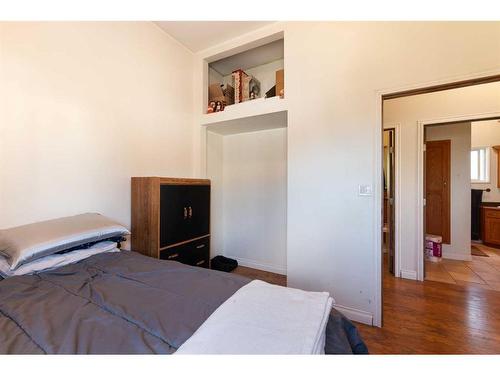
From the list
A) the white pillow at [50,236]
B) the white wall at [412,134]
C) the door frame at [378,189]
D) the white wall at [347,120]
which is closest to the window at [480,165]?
the white wall at [412,134]

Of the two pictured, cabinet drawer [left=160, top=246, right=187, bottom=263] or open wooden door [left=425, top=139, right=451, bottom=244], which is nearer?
cabinet drawer [left=160, top=246, right=187, bottom=263]

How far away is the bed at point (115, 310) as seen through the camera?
70 centimetres

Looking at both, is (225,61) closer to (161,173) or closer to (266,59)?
(266,59)

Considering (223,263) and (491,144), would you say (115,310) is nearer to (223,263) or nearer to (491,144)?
(223,263)

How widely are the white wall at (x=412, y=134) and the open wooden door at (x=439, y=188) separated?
1.07 meters

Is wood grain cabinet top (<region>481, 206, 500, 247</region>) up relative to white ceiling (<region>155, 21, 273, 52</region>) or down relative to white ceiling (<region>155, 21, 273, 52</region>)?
down

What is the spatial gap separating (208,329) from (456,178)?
443cm

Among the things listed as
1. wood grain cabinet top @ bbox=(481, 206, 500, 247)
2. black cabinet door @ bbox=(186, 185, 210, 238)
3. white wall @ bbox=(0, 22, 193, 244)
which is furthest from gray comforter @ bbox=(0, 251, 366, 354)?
wood grain cabinet top @ bbox=(481, 206, 500, 247)

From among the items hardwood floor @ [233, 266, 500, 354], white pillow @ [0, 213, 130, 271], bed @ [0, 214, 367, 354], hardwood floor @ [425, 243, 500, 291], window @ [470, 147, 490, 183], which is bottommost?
hardwood floor @ [233, 266, 500, 354]

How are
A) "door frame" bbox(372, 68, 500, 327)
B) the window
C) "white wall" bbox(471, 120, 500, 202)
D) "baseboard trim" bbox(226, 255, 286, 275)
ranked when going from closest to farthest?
"door frame" bbox(372, 68, 500, 327), "baseboard trim" bbox(226, 255, 286, 275), "white wall" bbox(471, 120, 500, 202), the window

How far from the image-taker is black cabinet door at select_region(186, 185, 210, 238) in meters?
2.39

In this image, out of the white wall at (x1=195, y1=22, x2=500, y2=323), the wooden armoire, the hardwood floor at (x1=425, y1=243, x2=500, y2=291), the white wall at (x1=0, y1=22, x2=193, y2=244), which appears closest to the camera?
the white wall at (x1=0, y1=22, x2=193, y2=244)

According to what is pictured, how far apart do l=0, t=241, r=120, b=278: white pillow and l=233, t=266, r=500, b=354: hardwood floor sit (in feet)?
6.82

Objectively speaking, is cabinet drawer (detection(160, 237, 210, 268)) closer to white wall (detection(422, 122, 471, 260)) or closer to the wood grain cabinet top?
white wall (detection(422, 122, 471, 260))
